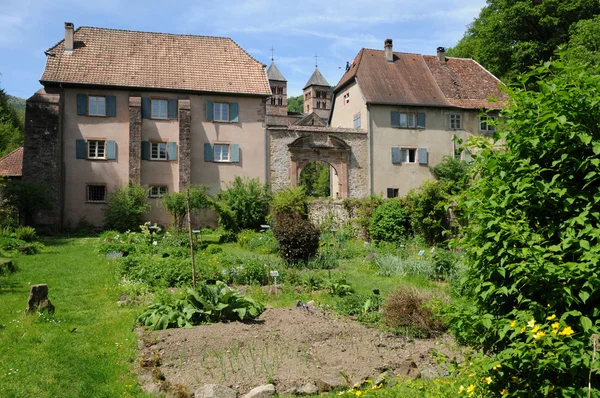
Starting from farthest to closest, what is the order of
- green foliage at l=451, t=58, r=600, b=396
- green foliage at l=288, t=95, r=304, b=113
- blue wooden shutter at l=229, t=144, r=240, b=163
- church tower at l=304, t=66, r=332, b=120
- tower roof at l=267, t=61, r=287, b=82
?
green foliage at l=288, t=95, r=304, b=113 → church tower at l=304, t=66, r=332, b=120 → tower roof at l=267, t=61, r=287, b=82 → blue wooden shutter at l=229, t=144, r=240, b=163 → green foliage at l=451, t=58, r=600, b=396

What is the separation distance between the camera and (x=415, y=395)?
5.18 metres

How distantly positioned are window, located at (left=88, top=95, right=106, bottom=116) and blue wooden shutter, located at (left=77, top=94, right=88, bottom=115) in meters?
0.22

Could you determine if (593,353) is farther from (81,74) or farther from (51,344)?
(81,74)

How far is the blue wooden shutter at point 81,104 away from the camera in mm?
29297

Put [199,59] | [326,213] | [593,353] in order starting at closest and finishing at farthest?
1. [593,353]
2. [326,213]
3. [199,59]

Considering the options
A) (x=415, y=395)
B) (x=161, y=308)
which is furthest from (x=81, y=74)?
(x=415, y=395)

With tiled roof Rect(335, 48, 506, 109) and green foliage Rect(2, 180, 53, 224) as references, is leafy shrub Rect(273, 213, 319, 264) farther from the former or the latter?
tiled roof Rect(335, 48, 506, 109)

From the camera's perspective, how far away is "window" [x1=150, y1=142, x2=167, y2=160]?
30383 millimetres

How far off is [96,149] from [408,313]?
83.5ft

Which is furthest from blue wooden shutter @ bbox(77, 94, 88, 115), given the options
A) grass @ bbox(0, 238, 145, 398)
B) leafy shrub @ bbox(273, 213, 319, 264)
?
leafy shrub @ bbox(273, 213, 319, 264)

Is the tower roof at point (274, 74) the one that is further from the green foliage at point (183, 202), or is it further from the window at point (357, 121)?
the green foliage at point (183, 202)

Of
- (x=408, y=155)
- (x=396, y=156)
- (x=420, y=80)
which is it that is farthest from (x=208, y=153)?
(x=420, y=80)

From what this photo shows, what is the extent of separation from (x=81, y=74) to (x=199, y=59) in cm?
698

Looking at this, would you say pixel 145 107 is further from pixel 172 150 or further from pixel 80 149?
pixel 80 149
